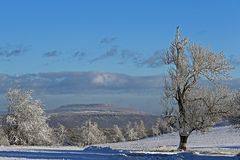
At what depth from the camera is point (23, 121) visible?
261 ft

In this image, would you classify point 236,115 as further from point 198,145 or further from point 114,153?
point 198,145

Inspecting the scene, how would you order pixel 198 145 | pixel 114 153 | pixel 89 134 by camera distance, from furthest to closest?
pixel 89 134 → pixel 198 145 → pixel 114 153

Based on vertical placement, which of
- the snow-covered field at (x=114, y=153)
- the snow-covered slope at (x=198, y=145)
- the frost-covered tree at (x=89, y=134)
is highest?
the frost-covered tree at (x=89, y=134)

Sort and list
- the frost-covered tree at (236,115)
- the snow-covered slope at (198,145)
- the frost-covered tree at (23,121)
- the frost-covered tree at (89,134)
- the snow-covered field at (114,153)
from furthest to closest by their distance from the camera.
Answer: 1. the frost-covered tree at (89,134)
2. the frost-covered tree at (23,121)
3. the snow-covered slope at (198,145)
4. the frost-covered tree at (236,115)
5. the snow-covered field at (114,153)

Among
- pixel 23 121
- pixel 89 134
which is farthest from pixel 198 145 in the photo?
pixel 89 134

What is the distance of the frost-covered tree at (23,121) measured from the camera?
79062 mm

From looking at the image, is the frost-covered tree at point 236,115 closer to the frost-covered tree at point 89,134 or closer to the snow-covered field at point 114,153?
the snow-covered field at point 114,153

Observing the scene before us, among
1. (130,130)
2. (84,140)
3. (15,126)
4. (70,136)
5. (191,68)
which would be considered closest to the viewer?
(191,68)

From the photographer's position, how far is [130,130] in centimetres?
19362

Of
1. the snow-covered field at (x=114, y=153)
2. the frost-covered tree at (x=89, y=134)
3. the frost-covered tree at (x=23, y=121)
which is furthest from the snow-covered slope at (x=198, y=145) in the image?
the frost-covered tree at (x=89, y=134)

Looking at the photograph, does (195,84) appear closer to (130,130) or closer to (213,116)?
(213,116)

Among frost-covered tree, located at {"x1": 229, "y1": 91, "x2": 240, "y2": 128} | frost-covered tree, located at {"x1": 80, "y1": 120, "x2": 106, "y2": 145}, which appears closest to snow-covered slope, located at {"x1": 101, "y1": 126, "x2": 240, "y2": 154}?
frost-covered tree, located at {"x1": 229, "y1": 91, "x2": 240, "y2": 128}

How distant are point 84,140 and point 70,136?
97.8ft

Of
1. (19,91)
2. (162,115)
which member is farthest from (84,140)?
(162,115)
